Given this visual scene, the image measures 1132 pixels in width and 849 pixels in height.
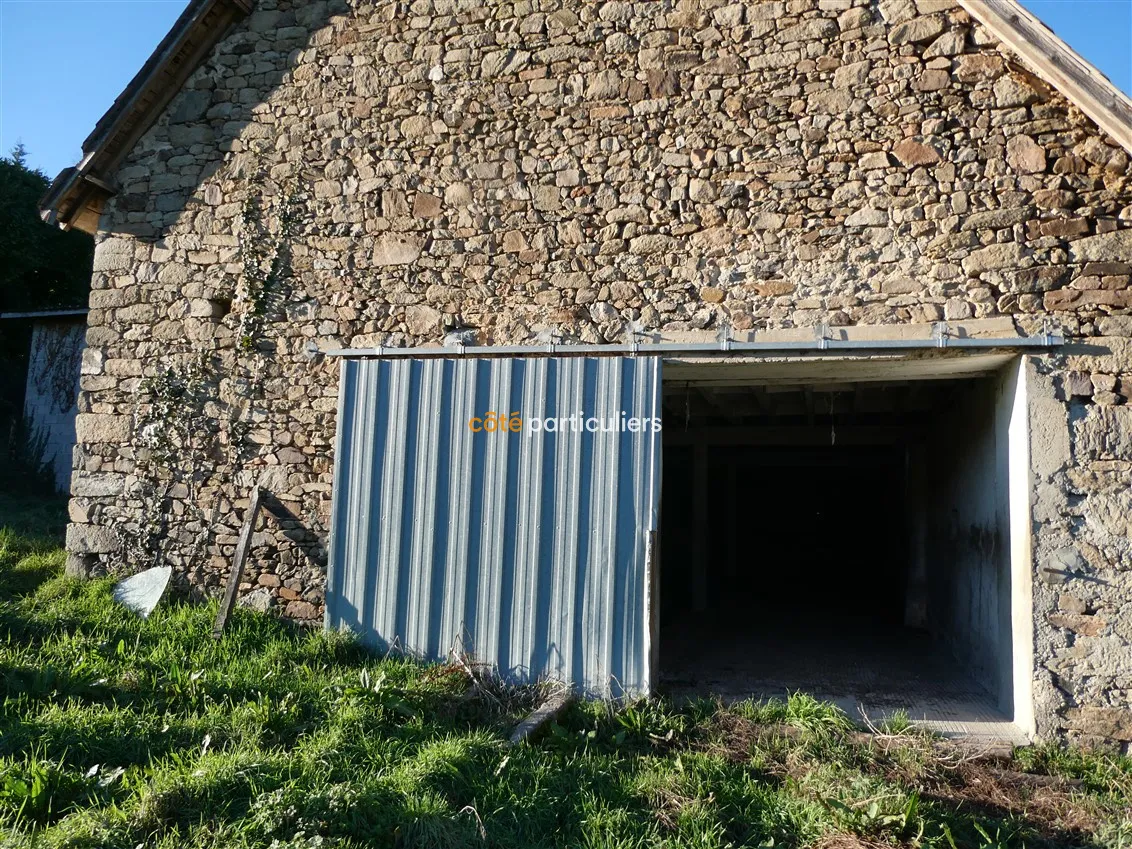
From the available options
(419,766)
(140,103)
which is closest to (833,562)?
(419,766)

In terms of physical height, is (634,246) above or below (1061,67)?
below

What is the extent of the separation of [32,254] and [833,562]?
16.3 meters

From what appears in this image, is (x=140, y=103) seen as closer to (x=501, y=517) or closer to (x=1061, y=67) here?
(x=501, y=517)

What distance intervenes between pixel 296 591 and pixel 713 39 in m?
4.89

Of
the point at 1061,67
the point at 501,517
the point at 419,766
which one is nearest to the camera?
the point at 419,766

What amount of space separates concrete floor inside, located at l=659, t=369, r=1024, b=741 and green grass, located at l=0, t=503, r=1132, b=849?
0.78m

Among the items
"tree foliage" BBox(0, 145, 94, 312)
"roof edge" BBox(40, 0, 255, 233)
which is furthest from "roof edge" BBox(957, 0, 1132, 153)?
"tree foliage" BBox(0, 145, 94, 312)

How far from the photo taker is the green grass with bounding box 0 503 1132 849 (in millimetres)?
3762

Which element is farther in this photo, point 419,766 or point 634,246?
point 634,246

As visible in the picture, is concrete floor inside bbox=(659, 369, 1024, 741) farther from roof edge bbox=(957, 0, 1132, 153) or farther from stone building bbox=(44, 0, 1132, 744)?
roof edge bbox=(957, 0, 1132, 153)

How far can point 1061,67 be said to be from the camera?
17.3 ft

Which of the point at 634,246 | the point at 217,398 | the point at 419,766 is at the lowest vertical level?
the point at 419,766

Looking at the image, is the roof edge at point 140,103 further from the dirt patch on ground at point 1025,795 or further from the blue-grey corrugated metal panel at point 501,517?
the dirt patch on ground at point 1025,795

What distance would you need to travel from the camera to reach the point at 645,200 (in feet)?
20.1
